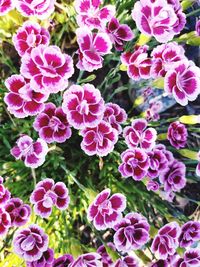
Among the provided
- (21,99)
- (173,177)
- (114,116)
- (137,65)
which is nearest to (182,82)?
(137,65)

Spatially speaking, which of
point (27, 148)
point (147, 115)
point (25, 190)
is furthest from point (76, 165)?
point (27, 148)

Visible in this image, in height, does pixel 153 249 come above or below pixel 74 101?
below

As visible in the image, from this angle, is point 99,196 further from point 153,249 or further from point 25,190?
point 25,190

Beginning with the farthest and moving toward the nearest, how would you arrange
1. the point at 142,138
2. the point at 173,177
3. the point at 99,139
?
the point at 173,177 → the point at 142,138 → the point at 99,139

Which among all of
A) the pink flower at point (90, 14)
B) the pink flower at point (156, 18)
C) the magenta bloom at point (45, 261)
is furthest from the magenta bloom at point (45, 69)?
Result: the magenta bloom at point (45, 261)

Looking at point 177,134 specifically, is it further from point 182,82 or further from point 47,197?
point 47,197

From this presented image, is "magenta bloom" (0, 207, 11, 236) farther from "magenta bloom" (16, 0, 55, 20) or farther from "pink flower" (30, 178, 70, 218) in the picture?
"magenta bloom" (16, 0, 55, 20)

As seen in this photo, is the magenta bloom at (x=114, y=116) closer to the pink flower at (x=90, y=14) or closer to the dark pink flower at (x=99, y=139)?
the dark pink flower at (x=99, y=139)

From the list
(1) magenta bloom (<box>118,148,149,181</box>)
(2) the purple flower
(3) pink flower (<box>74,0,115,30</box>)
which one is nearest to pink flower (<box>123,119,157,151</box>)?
(1) magenta bloom (<box>118,148,149,181</box>)
